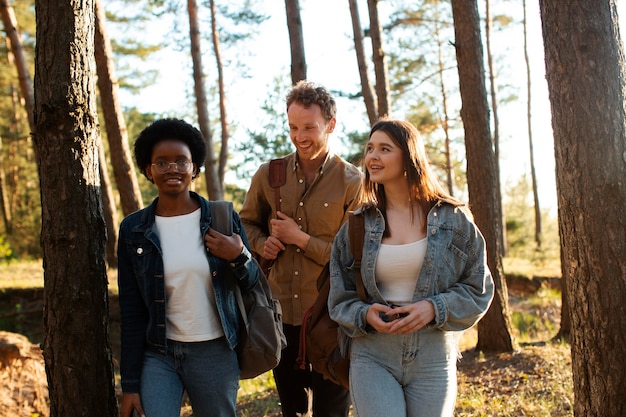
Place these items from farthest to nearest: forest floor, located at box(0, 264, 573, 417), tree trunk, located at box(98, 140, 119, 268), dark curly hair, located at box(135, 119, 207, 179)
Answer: tree trunk, located at box(98, 140, 119, 268)
forest floor, located at box(0, 264, 573, 417)
dark curly hair, located at box(135, 119, 207, 179)

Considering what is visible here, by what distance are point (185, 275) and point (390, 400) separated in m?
1.23

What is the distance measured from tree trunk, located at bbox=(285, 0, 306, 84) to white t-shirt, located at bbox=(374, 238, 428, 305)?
573cm

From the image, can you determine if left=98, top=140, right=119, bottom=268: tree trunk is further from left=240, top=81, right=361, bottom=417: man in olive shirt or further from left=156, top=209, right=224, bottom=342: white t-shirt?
left=156, top=209, right=224, bottom=342: white t-shirt

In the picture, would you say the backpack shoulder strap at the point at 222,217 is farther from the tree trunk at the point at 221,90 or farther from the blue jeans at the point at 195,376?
the tree trunk at the point at 221,90

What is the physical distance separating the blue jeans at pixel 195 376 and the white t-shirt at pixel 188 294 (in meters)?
0.06

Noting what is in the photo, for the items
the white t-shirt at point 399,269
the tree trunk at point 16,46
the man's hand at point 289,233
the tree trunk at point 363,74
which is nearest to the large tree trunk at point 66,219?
the man's hand at point 289,233

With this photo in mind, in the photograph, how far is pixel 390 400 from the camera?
3.17 meters

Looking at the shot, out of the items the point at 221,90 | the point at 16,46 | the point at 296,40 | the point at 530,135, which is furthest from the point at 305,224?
the point at 530,135

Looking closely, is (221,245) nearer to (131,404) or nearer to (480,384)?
(131,404)

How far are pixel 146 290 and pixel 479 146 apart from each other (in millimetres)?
5928

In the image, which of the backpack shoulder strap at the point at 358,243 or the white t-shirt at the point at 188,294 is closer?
the white t-shirt at the point at 188,294

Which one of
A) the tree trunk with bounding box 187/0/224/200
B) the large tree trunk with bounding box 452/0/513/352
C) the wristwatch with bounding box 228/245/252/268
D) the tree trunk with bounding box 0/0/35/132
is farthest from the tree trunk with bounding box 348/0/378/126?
the wristwatch with bounding box 228/245/252/268

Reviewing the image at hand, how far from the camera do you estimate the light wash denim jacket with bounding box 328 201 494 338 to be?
3309 millimetres

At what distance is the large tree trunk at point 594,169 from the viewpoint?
3.68m
